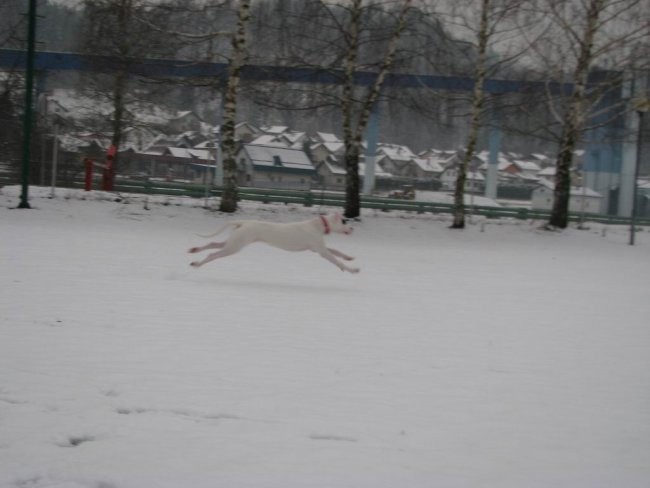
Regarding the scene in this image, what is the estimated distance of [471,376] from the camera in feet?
21.3

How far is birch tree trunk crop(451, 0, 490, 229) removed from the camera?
23688 millimetres

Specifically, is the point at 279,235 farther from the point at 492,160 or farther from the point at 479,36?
the point at 492,160

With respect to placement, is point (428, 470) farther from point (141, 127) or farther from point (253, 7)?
point (141, 127)

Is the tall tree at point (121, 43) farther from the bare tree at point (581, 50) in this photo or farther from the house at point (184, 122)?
the bare tree at point (581, 50)

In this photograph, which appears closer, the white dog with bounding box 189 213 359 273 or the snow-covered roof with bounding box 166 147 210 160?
the white dog with bounding box 189 213 359 273

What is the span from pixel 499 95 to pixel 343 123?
563cm

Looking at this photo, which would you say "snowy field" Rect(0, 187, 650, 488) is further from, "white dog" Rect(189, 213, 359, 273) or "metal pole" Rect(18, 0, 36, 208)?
"metal pole" Rect(18, 0, 36, 208)

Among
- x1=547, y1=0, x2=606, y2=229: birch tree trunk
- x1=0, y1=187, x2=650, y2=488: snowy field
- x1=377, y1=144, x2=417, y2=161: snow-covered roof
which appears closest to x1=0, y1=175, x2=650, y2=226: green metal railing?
x1=547, y1=0, x2=606, y2=229: birch tree trunk

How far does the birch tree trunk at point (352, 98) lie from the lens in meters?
22.9

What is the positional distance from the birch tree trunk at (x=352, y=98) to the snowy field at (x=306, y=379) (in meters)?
10.9

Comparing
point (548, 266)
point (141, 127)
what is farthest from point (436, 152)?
point (548, 266)

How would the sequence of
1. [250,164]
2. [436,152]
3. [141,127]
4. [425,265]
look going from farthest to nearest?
1. [436,152]
2. [250,164]
3. [141,127]
4. [425,265]

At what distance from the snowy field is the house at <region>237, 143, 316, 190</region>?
807 inches

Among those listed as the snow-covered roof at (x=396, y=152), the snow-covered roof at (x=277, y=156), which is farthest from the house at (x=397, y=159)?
the snow-covered roof at (x=277, y=156)
